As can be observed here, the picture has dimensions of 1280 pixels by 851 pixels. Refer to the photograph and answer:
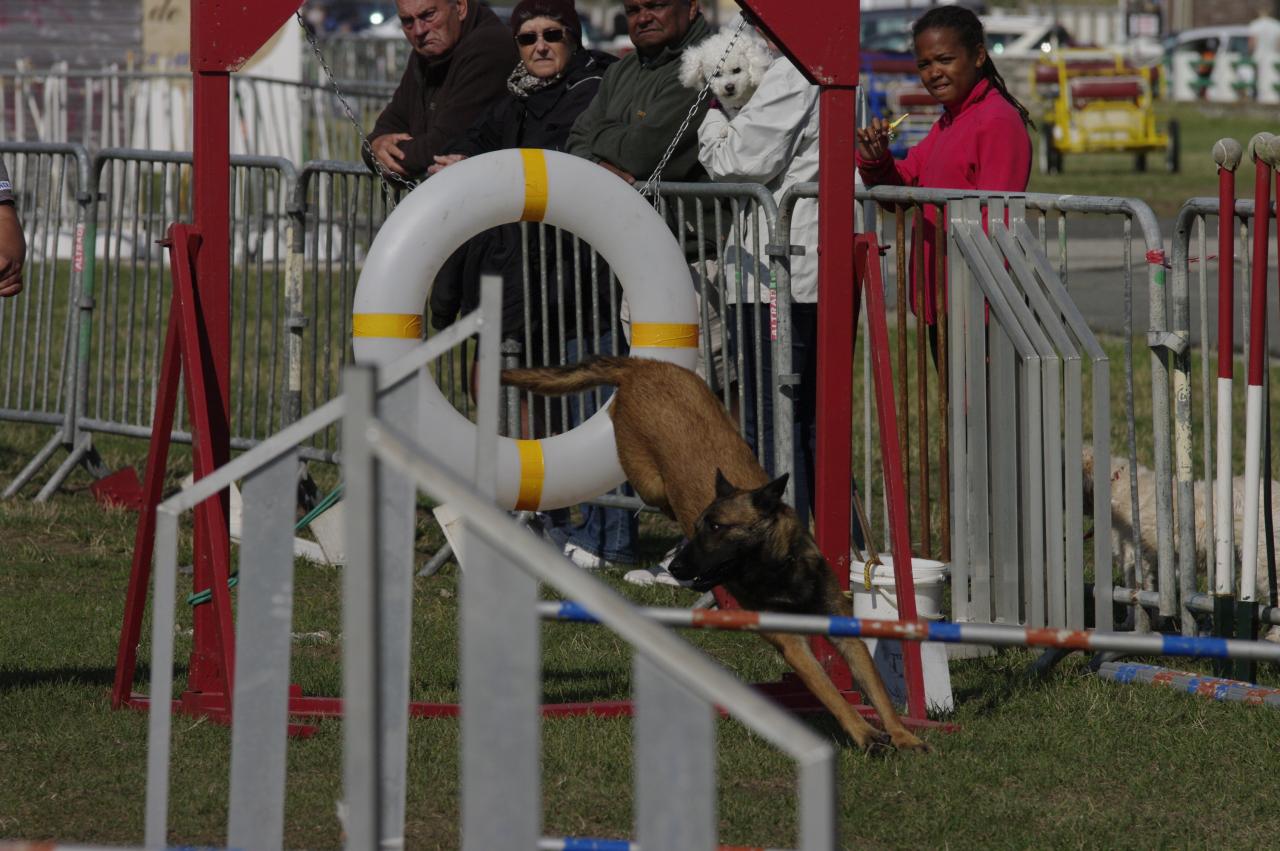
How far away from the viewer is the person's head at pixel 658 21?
6.34 m

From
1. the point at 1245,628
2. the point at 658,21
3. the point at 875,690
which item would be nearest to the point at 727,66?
the point at 658,21

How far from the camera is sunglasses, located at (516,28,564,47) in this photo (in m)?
6.59

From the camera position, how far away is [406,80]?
708 cm

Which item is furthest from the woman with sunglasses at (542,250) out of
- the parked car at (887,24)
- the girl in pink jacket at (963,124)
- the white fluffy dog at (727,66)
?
the parked car at (887,24)

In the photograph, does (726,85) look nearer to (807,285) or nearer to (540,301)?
(807,285)

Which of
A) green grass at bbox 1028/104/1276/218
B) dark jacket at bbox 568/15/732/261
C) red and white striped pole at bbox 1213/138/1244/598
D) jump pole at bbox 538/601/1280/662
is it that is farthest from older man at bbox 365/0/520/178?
green grass at bbox 1028/104/1276/218

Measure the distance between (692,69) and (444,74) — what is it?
121 cm

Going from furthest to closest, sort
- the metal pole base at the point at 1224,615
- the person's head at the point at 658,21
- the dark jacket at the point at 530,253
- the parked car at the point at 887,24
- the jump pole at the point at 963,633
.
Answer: the parked car at the point at 887,24 < the dark jacket at the point at 530,253 < the person's head at the point at 658,21 < the metal pole base at the point at 1224,615 < the jump pole at the point at 963,633

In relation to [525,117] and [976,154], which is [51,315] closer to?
[525,117]

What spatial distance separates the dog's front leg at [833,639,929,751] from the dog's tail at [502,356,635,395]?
1.15 meters

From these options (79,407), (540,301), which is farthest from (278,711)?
(79,407)

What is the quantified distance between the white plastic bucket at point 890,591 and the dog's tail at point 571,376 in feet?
3.17

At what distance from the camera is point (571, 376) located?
5500 millimetres

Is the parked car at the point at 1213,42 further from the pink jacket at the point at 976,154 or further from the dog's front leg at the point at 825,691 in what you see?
the dog's front leg at the point at 825,691
